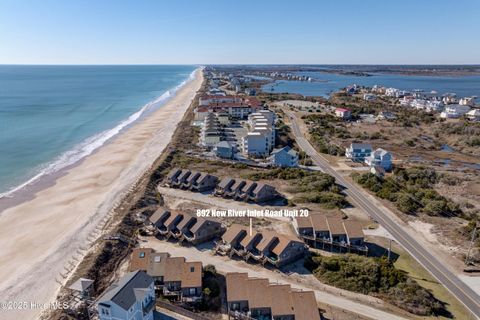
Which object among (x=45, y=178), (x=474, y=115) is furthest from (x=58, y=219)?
(x=474, y=115)

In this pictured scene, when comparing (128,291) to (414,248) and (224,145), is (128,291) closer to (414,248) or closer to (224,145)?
(414,248)

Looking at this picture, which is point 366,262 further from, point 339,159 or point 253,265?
point 339,159

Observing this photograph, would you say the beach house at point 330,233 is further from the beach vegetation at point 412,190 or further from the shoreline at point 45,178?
the shoreline at point 45,178

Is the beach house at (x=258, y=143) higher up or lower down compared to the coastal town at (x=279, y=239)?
higher up

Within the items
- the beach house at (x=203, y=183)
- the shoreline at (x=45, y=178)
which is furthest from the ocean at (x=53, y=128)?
the beach house at (x=203, y=183)

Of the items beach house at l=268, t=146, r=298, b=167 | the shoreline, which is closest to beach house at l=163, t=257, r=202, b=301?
the shoreline

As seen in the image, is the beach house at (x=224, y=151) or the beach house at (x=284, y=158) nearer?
the beach house at (x=284, y=158)
